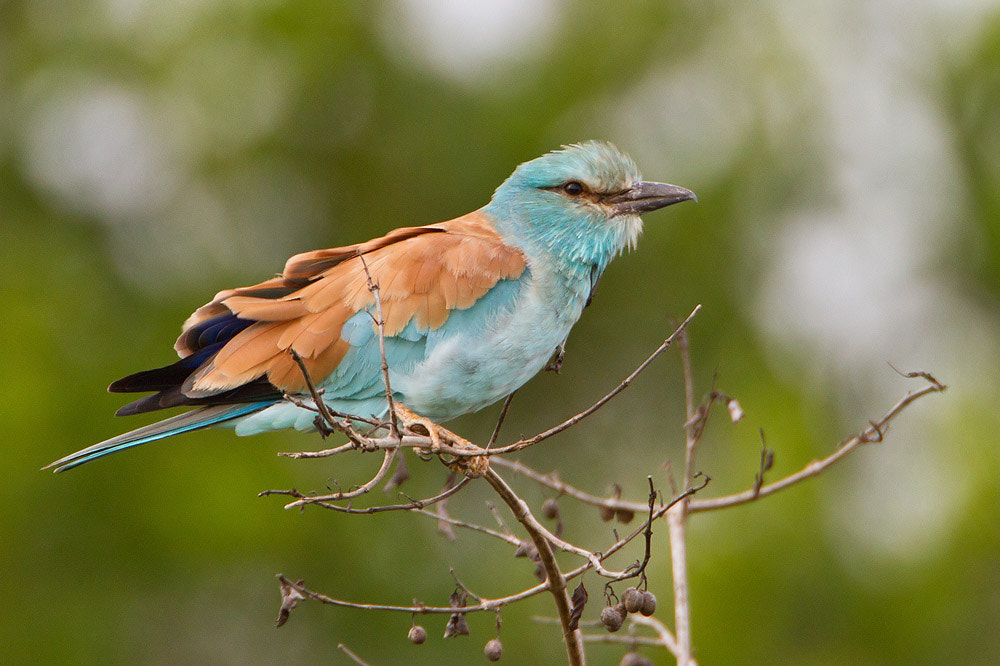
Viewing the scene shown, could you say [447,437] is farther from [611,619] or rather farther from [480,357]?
[611,619]

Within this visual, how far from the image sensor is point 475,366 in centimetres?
358

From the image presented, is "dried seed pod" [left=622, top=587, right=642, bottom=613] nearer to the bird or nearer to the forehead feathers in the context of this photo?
the bird

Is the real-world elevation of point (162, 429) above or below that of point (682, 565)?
above

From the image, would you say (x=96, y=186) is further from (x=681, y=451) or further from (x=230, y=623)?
(x=681, y=451)

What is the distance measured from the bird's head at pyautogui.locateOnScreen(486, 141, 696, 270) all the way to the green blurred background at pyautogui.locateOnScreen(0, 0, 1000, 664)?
2635mm

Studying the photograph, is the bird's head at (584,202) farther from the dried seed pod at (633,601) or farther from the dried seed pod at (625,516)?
the dried seed pod at (633,601)

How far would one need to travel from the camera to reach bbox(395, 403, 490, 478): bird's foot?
3164 mm

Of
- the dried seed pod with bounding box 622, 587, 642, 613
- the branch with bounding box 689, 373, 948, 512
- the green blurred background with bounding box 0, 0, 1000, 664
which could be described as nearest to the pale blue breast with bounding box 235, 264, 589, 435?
the branch with bounding box 689, 373, 948, 512

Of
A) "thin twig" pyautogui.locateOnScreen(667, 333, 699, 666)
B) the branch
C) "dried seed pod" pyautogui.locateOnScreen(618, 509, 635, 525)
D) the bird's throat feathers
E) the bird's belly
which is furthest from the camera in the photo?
the bird's throat feathers

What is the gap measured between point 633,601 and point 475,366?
1.12 m

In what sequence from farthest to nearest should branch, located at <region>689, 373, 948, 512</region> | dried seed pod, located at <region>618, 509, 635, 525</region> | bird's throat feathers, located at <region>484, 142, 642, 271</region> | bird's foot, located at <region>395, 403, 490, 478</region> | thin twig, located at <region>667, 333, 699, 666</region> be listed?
bird's throat feathers, located at <region>484, 142, 642, 271</region> → dried seed pod, located at <region>618, 509, 635, 525</region> → bird's foot, located at <region>395, 403, 490, 478</region> → branch, located at <region>689, 373, 948, 512</region> → thin twig, located at <region>667, 333, 699, 666</region>

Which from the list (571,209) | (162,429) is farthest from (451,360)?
(162,429)

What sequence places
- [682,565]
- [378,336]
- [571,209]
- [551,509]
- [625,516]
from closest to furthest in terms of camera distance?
[682,565] < [551,509] < [625,516] < [378,336] < [571,209]

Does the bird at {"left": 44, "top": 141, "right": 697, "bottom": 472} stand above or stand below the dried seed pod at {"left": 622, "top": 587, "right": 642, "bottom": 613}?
above
